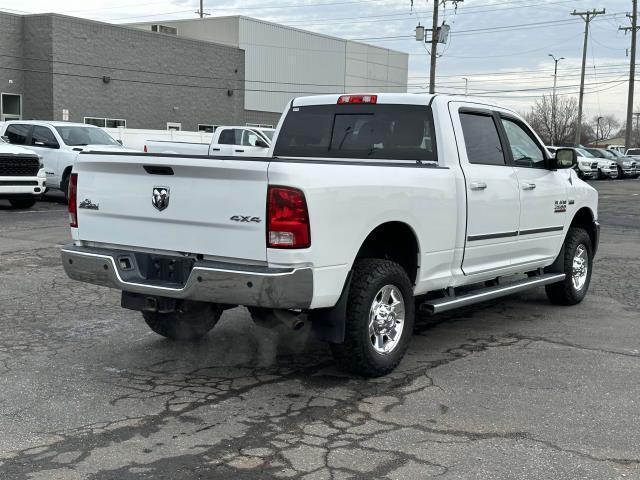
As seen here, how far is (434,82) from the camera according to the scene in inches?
1532

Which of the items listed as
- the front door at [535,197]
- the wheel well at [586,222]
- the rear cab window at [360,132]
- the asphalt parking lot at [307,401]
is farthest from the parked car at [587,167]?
the rear cab window at [360,132]

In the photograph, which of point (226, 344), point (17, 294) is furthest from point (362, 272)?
point (17, 294)

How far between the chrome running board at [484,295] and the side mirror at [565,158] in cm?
106

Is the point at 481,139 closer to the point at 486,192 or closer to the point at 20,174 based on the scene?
the point at 486,192

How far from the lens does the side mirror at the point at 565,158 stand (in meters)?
7.27

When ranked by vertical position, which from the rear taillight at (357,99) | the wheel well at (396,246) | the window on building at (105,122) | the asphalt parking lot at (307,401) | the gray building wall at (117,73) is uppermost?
the gray building wall at (117,73)

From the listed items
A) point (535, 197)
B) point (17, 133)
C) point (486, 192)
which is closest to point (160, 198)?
point (486, 192)

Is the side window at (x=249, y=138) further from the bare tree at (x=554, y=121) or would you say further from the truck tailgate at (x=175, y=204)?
the bare tree at (x=554, y=121)

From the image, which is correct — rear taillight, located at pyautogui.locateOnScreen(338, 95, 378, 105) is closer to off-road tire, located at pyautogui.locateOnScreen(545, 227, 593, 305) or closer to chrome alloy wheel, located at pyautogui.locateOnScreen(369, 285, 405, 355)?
chrome alloy wheel, located at pyautogui.locateOnScreen(369, 285, 405, 355)

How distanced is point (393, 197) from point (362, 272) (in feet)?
1.81

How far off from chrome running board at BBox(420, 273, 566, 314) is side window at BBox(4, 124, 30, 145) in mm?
15921

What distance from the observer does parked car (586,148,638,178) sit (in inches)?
1684

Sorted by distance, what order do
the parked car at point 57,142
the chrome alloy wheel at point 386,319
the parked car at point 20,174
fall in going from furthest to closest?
the parked car at point 57,142, the parked car at point 20,174, the chrome alloy wheel at point 386,319

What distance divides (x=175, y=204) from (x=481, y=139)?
2.80 metres
